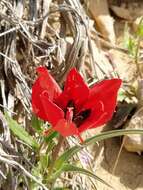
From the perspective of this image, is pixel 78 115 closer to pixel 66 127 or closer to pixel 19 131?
pixel 66 127

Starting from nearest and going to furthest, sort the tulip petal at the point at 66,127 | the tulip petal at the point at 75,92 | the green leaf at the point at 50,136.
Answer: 1. the tulip petal at the point at 66,127
2. the tulip petal at the point at 75,92
3. the green leaf at the point at 50,136

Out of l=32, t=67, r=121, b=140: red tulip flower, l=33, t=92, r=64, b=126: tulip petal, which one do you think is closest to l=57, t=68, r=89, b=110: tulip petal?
l=32, t=67, r=121, b=140: red tulip flower

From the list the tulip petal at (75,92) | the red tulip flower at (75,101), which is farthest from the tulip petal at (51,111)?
the tulip petal at (75,92)

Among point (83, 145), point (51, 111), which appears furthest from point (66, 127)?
point (83, 145)

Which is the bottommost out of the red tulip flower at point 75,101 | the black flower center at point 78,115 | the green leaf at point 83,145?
the green leaf at point 83,145

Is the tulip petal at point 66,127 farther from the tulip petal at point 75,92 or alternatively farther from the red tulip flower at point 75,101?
the tulip petal at point 75,92

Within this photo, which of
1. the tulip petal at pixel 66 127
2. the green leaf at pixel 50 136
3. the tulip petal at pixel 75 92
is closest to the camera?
the tulip petal at pixel 66 127

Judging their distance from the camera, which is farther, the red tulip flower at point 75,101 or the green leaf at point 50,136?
the green leaf at point 50,136
